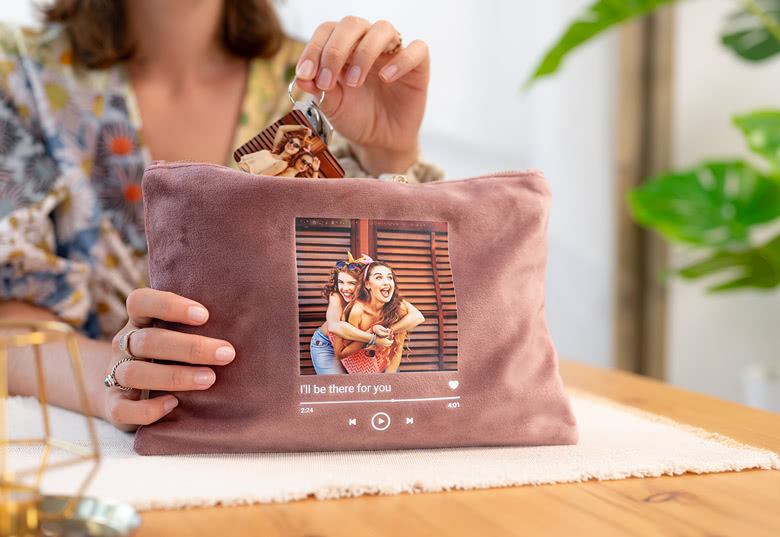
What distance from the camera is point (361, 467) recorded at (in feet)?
1.47

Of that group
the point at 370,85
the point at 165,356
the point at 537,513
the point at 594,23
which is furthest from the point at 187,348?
the point at 594,23

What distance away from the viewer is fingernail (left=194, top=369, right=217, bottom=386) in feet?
1.51

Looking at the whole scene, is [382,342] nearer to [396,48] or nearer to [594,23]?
[396,48]

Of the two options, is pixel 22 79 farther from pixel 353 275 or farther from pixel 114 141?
pixel 353 275

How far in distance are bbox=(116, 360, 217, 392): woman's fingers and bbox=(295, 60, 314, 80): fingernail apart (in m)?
0.25

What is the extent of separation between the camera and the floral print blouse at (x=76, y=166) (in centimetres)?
78

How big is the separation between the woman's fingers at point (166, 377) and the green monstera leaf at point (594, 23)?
3.28ft

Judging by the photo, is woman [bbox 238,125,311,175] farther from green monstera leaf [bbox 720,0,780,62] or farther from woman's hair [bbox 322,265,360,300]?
green monstera leaf [bbox 720,0,780,62]

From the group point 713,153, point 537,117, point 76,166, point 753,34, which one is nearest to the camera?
point 76,166

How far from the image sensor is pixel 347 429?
1.54 ft

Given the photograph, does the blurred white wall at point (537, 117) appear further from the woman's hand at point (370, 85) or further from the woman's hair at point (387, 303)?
the woman's hair at point (387, 303)

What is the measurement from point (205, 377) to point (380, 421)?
0.12 m

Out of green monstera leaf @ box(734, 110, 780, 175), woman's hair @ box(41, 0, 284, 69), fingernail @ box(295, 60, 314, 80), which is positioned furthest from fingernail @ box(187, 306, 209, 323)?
green monstera leaf @ box(734, 110, 780, 175)

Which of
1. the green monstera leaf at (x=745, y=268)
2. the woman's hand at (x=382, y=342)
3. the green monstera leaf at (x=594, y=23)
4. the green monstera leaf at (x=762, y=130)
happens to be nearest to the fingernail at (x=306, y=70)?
the woman's hand at (x=382, y=342)
